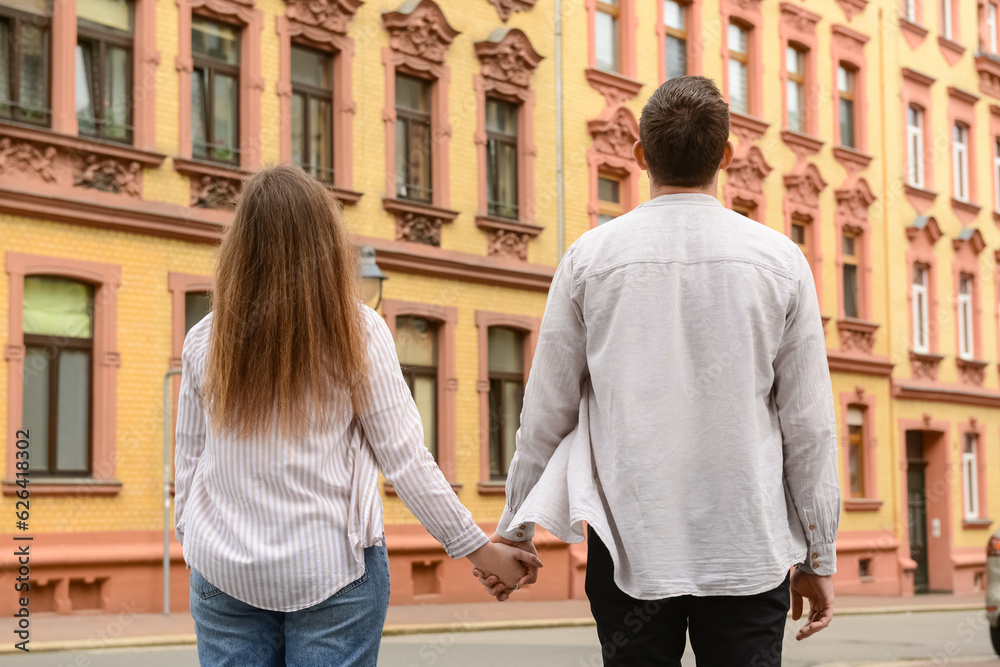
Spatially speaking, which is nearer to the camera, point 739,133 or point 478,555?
point 478,555

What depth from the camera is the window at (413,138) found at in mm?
20828

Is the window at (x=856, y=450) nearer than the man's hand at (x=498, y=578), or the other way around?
the man's hand at (x=498, y=578)

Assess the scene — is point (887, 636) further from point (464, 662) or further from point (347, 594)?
point (347, 594)

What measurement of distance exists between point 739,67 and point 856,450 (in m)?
8.49

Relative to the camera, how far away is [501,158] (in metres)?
22.4

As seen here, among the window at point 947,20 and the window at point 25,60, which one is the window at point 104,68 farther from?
the window at point 947,20

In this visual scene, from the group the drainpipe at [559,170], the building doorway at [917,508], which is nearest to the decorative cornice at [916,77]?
the building doorway at [917,508]

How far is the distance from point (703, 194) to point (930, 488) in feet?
98.3

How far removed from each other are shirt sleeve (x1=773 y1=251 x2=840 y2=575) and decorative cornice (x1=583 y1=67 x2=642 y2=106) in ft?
68.6

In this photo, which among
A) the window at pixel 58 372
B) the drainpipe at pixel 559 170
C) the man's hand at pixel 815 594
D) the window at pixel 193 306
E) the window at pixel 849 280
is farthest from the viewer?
the window at pixel 849 280

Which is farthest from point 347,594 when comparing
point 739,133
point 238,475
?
point 739,133

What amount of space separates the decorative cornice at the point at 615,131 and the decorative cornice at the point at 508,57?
5.43 ft

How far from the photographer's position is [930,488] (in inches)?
1242

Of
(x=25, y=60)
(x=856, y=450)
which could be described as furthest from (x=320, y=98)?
(x=856, y=450)
